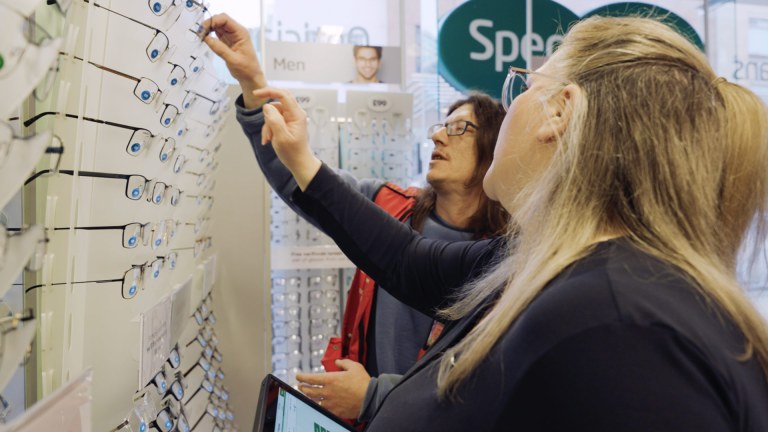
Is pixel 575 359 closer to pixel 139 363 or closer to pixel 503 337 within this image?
pixel 503 337

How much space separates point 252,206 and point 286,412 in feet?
4.77

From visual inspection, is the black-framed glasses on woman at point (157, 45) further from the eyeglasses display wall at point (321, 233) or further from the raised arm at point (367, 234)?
the eyeglasses display wall at point (321, 233)

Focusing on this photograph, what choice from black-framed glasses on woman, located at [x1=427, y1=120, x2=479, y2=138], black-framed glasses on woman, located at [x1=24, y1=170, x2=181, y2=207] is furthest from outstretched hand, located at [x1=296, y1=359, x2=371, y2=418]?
black-framed glasses on woman, located at [x1=427, y1=120, x2=479, y2=138]

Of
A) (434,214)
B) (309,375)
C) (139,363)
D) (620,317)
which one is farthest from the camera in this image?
(434,214)

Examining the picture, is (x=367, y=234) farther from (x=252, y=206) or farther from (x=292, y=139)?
(x=252, y=206)

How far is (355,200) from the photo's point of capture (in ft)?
5.12

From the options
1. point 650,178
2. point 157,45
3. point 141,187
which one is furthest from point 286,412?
point 650,178

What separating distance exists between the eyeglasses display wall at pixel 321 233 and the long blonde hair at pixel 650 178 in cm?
187

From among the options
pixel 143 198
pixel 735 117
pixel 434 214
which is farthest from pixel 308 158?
pixel 735 117

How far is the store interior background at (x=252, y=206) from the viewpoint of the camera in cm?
92

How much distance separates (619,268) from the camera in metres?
0.72

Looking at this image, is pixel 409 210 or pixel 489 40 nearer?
pixel 409 210

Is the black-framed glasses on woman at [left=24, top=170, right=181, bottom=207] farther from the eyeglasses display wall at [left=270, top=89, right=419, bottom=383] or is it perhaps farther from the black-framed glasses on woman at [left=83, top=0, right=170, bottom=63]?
the eyeglasses display wall at [left=270, top=89, right=419, bottom=383]

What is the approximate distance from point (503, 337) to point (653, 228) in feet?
0.76
